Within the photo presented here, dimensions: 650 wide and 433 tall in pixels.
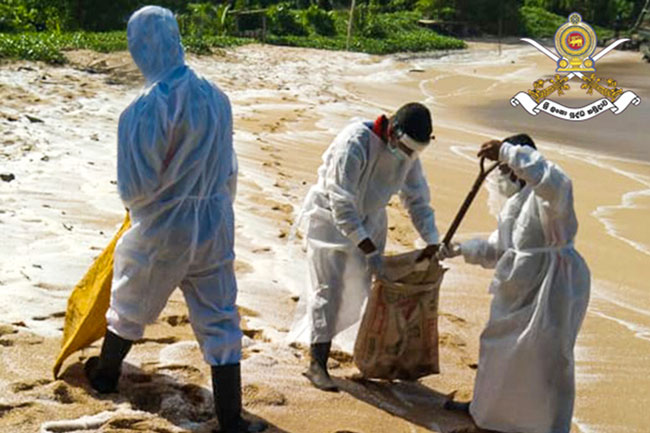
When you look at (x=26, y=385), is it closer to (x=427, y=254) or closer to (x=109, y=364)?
(x=109, y=364)

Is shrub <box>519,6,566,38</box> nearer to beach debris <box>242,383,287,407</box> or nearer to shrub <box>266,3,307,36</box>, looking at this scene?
shrub <box>266,3,307,36</box>

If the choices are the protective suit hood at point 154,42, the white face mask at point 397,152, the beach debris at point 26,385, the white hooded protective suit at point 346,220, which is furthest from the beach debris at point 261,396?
the protective suit hood at point 154,42

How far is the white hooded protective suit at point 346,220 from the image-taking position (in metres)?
3.82

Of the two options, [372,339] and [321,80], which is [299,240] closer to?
[372,339]

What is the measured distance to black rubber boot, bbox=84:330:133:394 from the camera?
343 centimetres

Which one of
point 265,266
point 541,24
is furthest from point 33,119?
point 541,24

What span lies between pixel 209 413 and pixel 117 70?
9477mm

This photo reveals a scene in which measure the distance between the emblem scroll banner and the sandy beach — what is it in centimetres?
194

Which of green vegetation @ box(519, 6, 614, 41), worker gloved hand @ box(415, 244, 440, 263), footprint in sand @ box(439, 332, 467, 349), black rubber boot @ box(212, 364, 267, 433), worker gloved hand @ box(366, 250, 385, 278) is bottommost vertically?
footprint in sand @ box(439, 332, 467, 349)

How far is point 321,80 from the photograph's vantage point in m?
16.6

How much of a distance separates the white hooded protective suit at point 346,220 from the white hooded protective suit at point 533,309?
1.91 ft

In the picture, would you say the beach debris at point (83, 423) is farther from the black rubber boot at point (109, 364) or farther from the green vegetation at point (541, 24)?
the green vegetation at point (541, 24)

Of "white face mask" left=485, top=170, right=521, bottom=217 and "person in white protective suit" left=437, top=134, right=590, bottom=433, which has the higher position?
"white face mask" left=485, top=170, right=521, bottom=217

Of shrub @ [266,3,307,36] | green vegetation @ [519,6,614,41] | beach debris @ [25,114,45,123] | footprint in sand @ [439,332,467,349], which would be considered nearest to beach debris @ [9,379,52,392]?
footprint in sand @ [439,332,467,349]
